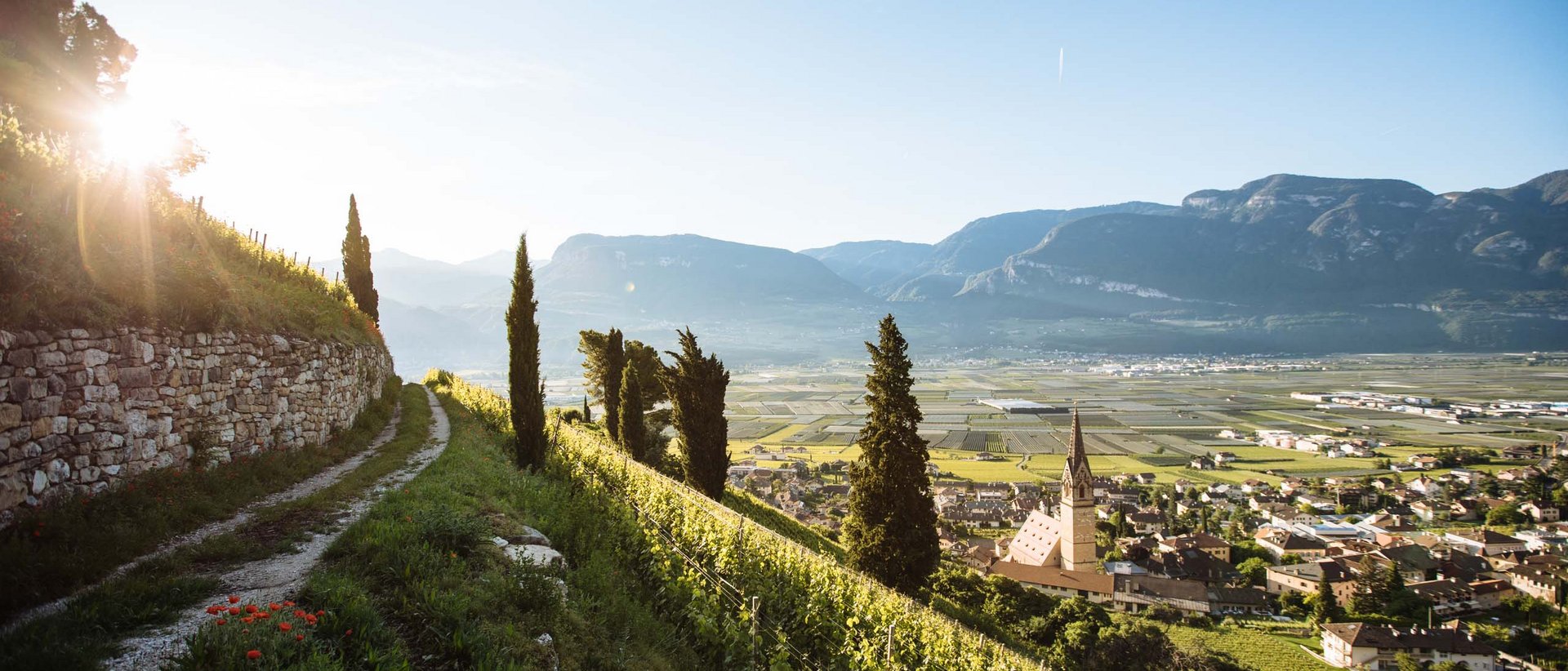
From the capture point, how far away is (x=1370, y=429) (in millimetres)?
105438

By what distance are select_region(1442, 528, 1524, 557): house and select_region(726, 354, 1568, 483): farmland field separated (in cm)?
1980

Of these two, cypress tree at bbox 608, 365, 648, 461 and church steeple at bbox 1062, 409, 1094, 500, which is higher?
cypress tree at bbox 608, 365, 648, 461

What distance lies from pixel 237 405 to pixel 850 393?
14630 centimetres

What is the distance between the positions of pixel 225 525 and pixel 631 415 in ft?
56.7

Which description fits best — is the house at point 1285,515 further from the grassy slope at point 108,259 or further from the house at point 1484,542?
the grassy slope at point 108,259

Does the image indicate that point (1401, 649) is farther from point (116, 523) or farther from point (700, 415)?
point (116, 523)

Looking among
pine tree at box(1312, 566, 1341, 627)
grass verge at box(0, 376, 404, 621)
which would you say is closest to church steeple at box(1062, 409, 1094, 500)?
pine tree at box(1312, 566, 1341, 627)

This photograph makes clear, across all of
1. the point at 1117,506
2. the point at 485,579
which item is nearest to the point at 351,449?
the point at 485,579

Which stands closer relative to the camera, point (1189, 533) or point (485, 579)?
point (485, 579)

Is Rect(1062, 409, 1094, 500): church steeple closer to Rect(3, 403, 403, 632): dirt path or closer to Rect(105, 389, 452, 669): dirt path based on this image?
Rect(3, 403, 403, 632): dirt path

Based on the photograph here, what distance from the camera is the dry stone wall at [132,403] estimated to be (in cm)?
622

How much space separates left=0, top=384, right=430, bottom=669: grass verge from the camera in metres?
3.96

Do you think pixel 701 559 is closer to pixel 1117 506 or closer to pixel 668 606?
pixel 668 606

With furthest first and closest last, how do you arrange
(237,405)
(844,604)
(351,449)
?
(351,449)
(237,405)
(844,604)
